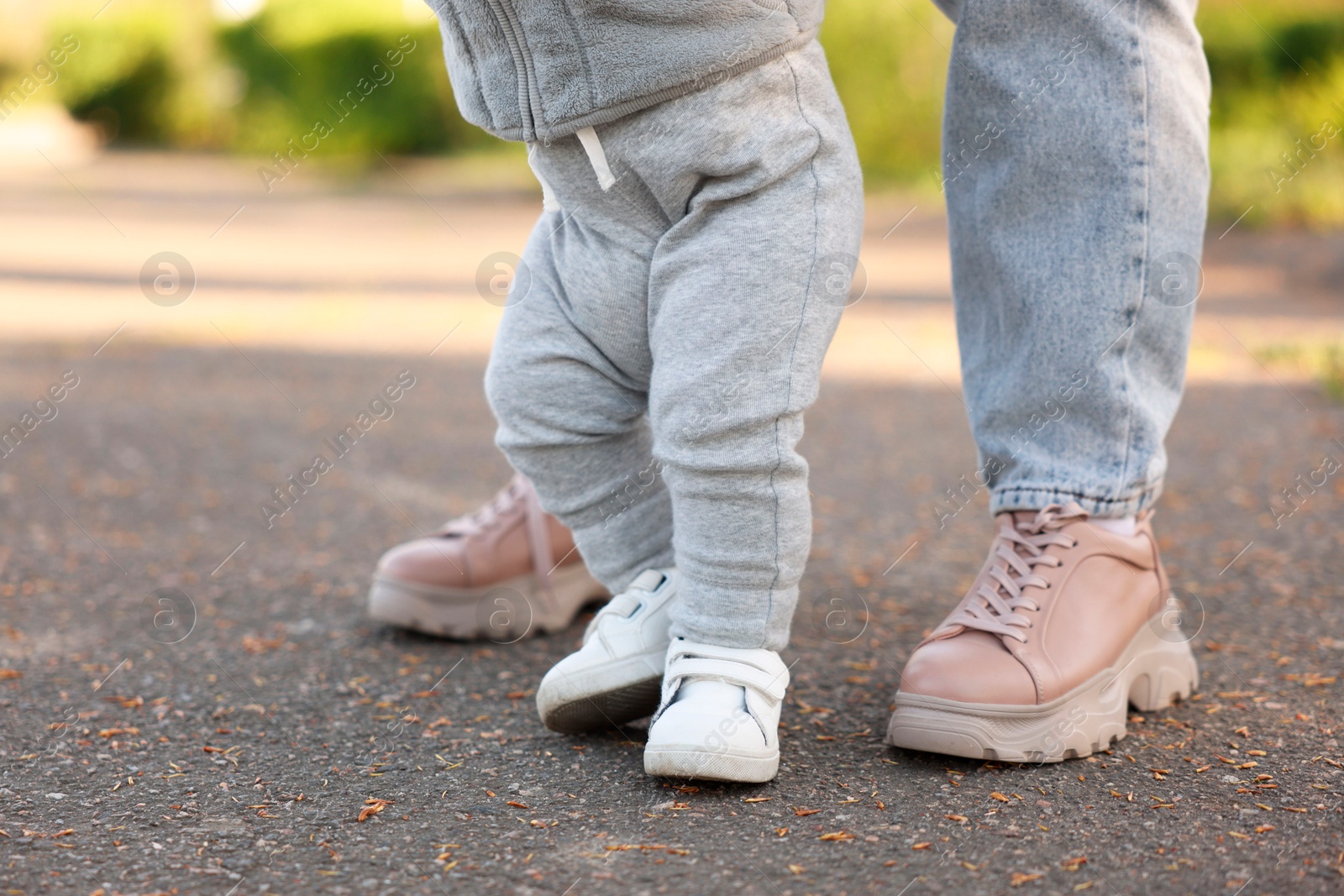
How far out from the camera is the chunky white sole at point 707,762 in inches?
44.3

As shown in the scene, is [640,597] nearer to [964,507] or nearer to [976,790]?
[976,790]

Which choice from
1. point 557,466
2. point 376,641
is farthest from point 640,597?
point 376,641

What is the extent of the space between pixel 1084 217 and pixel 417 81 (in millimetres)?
13159

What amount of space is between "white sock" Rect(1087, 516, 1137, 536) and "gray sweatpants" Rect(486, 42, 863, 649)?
13.7 inches

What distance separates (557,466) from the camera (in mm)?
1356

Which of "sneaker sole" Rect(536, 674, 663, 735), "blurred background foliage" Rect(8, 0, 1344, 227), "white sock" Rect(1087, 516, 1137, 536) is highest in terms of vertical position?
"sneaker sole" Rect(536, 674, 663, 735)

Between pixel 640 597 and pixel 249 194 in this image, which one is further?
pixel 249 194

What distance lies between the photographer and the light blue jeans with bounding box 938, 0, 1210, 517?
4.28ft

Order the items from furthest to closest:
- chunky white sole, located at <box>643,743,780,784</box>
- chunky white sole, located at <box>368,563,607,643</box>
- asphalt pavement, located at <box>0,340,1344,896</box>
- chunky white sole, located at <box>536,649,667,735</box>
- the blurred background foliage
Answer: the blurred background foliage, chunky white sole, located at <box>368,563,607,643</box>, chunky white sole, located at <box>536,649,667,735</box>, chunky white sole, located at <box>643,743,780,784</box>, asphalt pavement, located at <box>0,340,1344,896</box>

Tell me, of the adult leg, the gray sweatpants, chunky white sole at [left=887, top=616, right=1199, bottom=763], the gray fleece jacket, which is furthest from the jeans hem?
the gray fleece jacket

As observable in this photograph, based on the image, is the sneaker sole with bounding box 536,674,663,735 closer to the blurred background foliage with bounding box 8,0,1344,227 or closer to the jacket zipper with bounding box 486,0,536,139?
the jacket zipper with bounding box 486,0,536,139

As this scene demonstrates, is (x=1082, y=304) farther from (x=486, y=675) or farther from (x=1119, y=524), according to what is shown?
(x=486, y=675)

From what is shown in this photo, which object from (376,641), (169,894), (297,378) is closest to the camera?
(169,894)

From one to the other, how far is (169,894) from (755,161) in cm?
81
